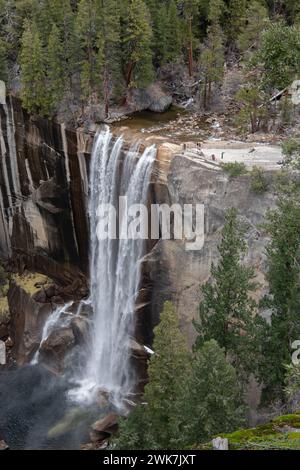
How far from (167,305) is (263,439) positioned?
→ 7657 millimetres

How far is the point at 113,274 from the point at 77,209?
225 inches

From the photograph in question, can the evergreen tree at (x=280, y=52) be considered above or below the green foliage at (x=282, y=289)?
above

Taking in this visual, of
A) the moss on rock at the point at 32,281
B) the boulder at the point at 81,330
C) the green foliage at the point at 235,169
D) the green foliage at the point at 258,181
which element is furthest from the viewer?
the moss on rock at the point at 32,281

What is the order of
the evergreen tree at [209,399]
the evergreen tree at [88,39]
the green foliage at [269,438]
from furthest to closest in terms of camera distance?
the evergreen tree at [88,39]
the evergreen tree at [209,399]
the green foliage at [269,438]

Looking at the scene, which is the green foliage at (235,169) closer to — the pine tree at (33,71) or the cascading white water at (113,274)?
the cascading white water at (113,274)

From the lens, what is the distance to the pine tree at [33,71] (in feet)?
121

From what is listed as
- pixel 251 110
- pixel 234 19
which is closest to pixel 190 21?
pixel 234 19

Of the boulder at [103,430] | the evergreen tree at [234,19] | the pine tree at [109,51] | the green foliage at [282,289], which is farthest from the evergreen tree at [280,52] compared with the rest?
the boulder at [103,430]

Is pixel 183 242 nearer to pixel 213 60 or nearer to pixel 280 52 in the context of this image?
pixel 280 52

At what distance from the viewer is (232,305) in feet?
71.9

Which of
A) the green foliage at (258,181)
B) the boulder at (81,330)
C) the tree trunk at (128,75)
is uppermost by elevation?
the tree trunk at (128,75)

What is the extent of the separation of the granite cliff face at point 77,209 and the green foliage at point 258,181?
36cm

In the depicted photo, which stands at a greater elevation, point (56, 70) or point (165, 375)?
point (56, 70)

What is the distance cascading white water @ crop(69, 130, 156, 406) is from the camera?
108 ft
